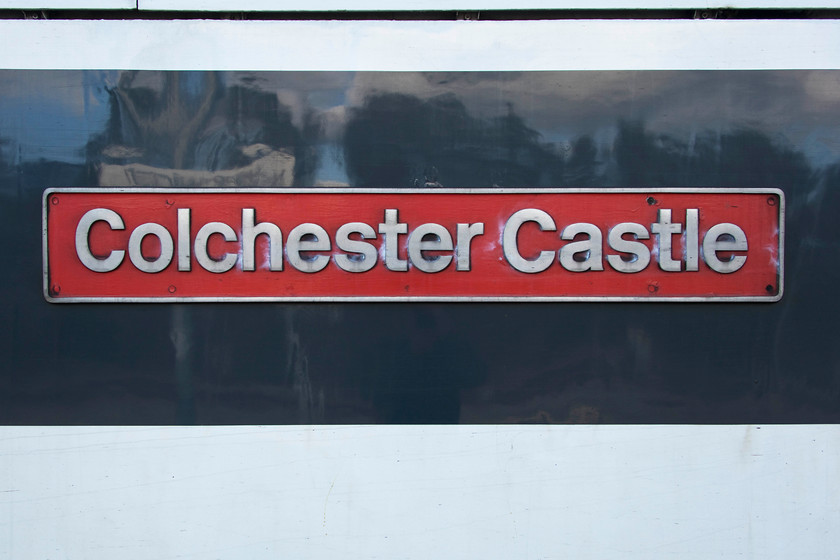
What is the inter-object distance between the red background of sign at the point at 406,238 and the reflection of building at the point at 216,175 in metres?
0.03

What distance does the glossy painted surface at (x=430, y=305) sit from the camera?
121 cm

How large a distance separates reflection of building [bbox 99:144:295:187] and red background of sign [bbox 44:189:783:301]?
3 centimetres

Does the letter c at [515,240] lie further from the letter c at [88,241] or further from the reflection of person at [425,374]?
the letter c at [88,241]

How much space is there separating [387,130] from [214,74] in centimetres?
47

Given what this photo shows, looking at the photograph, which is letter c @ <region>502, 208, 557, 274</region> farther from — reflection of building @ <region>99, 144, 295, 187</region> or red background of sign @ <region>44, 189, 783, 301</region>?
reflection of building @ <region>99, 144, 295, 187</region>
